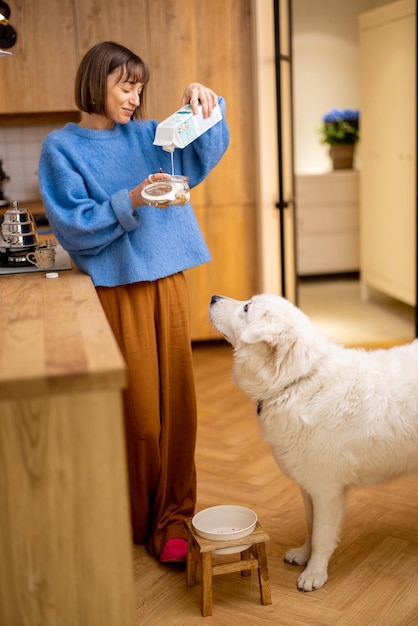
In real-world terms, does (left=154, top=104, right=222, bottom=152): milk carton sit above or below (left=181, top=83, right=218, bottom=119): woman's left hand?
below

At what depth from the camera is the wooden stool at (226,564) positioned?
6.61 feet

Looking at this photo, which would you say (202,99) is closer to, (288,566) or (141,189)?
(141,189)

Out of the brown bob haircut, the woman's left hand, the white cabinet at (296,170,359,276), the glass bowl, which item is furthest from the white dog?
the white cabinet at (296,170,359,276)

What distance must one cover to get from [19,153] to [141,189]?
9.98ft

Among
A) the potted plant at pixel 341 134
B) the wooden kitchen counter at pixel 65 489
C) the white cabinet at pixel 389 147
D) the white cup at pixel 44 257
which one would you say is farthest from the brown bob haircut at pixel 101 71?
the potted plant at pixel 341 134

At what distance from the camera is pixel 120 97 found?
2.06 meters

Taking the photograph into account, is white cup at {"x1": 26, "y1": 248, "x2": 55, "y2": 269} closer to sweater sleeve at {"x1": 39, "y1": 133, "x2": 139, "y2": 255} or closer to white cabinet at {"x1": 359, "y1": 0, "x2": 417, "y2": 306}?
sweater sleeve at {"x1": 39, "y1": 133, "x2": 139, "y2": 255}

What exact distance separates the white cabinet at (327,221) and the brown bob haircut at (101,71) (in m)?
4.45

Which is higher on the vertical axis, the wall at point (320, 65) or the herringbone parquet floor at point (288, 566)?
the wall at point (320, 65)

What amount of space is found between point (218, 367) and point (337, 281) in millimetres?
2697

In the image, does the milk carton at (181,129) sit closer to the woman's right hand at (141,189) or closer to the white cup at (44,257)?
the woman's right hand at (141,189)

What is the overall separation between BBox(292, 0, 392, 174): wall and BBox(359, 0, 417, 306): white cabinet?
1.23 metres

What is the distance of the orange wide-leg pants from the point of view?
2.18m

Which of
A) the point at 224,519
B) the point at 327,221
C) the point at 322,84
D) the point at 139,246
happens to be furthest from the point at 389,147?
the point at 224,519
